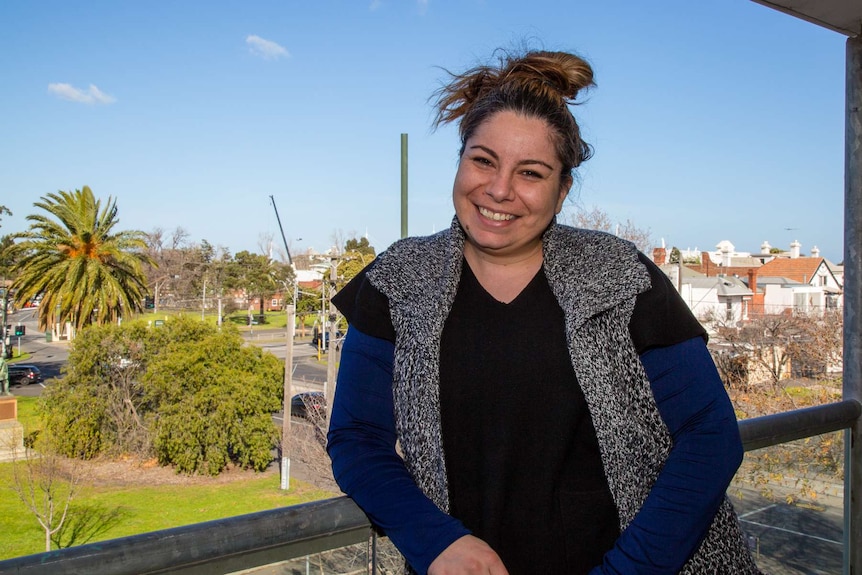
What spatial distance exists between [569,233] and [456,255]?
211 mm

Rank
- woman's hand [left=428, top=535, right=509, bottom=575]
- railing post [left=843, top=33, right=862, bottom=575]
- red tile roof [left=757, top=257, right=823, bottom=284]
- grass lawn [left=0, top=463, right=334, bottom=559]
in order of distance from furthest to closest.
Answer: red tile roof [left=757, top=257, right=823, bottom=284]
grass lawn [left=0, top=463, right=334, bottom=559]
railing post [left=843, top=33, right=862, bottom=575]
woman's hand [left=428, top=535, right=509, bottom=575]

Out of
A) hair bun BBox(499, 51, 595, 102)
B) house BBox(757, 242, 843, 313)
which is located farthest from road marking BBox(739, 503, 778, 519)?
house BBox(757, 242, 843, 313)

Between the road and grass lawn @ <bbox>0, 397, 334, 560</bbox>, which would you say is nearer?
grass lawn @ <bbox>0, 397, 334, 560</bbox>

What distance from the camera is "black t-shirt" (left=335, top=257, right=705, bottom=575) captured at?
44.6 inches

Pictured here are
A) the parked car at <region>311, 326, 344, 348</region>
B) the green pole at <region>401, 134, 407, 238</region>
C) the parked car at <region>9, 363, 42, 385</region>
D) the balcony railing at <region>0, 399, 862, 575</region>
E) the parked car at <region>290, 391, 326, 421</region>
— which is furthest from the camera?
the parked car at <region>9, 363, 42, 385</region>

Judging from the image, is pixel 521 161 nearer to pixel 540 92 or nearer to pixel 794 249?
pixel 540 92

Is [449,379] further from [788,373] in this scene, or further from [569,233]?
[788,373]

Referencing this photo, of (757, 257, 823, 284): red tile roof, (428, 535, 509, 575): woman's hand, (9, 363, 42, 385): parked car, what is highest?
(757, 257, 823, 284): red tile roof

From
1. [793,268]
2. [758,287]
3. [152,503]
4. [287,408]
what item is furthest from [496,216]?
[793,268]

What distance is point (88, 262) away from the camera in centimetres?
2067

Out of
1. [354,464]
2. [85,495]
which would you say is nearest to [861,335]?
[354,464]

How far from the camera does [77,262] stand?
803 inches

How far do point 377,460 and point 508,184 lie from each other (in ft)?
1.65

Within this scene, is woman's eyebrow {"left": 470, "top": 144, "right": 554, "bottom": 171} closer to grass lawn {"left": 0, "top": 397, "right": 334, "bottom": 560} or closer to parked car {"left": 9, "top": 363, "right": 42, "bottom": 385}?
grass lawn {"left": 0, "top": 397, "right": 334, "bottom": 560}
